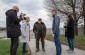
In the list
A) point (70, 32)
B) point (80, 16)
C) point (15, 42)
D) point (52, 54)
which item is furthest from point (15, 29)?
point (80, 16)

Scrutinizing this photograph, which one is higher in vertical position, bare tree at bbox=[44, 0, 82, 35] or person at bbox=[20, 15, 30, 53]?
bare tree at bbox=[44, 0, 82, 35]

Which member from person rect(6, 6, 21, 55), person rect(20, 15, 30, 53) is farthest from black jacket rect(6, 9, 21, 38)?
person rect(20, 15, 30, 53)

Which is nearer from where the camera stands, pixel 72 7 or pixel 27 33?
pixel 27 33

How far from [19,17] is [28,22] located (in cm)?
256

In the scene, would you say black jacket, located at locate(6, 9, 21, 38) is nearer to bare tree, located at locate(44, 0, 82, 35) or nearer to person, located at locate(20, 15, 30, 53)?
person, located at locate(20, 15, 30, 53)

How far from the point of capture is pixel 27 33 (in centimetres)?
1398

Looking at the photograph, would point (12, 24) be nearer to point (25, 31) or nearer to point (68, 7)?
point (25, 31)

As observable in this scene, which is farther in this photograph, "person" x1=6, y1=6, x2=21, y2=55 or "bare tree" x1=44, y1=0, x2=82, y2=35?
"bare tree" x1=44, y1=0, x2=82, y2=35

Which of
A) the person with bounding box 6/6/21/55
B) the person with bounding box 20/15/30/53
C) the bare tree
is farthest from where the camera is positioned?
the bare tree

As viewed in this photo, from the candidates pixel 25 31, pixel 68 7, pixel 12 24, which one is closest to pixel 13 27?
pixel 12 24

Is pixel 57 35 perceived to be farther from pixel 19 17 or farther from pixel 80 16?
pixel 80 16

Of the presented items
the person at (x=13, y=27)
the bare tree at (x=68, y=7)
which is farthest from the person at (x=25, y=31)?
the bare tree at (x=68, y=7)

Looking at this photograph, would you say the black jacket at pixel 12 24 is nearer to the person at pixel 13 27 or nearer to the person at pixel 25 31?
the person at pixel 13 27

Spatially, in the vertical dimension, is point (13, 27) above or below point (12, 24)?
below
